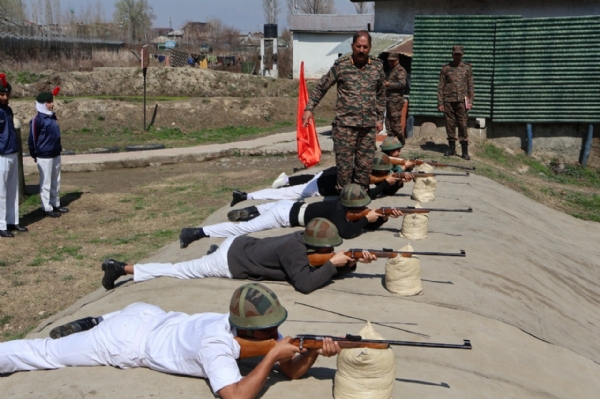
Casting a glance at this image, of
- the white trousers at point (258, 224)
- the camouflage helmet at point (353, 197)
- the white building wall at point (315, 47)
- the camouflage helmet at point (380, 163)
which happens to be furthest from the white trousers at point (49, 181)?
the white building wall at point (315, 47)

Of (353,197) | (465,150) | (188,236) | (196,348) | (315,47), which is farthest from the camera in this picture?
(315,47)

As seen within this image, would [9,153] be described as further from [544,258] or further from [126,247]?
[544,258]

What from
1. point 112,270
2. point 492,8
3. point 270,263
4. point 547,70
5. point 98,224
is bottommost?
point 98,224

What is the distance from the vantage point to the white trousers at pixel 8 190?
30.5 ft

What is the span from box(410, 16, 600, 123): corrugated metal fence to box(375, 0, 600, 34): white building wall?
217 cm

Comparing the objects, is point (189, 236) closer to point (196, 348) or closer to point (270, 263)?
point (270, 263)

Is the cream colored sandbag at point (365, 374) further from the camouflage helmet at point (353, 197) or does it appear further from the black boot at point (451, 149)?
the black boot at point (451, 149)

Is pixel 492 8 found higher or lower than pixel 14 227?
higher

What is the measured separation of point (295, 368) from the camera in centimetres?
416

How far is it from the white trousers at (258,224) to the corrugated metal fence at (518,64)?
28.8ft

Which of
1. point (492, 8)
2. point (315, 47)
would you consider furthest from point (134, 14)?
point (492, 8)

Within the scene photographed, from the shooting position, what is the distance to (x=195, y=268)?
609 centimetres

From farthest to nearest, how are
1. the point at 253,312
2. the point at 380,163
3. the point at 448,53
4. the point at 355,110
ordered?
the point at 448,53 < the point at 380,163 < the point at 355,110 < the point at 253,312

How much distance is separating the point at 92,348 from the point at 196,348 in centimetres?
86
